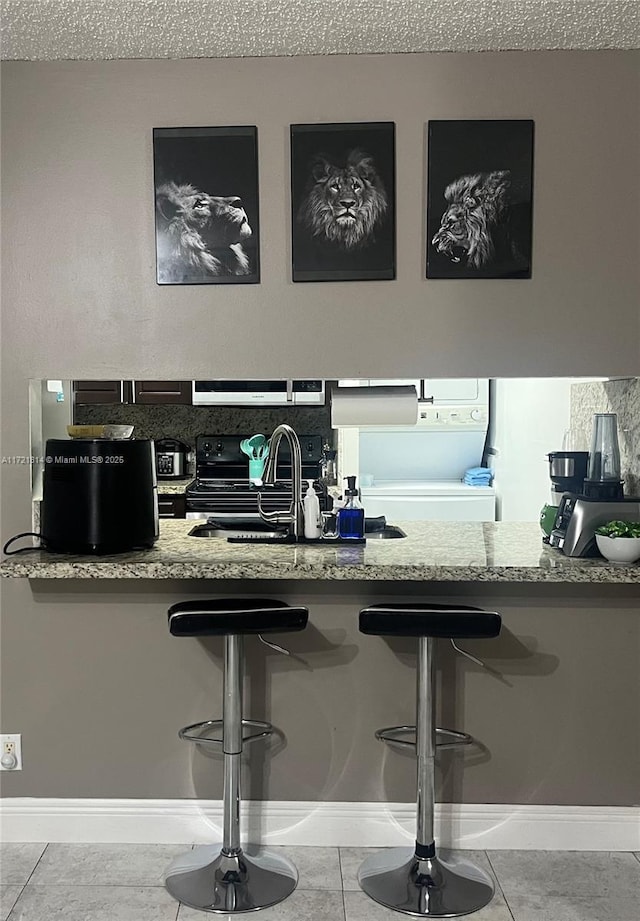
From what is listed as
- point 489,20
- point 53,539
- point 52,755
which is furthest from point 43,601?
point 489,20

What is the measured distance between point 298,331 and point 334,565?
81 cm

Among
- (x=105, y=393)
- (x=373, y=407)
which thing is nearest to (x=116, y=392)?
(x=105, y=393)

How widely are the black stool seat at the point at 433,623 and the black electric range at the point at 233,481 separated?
68.7 inches

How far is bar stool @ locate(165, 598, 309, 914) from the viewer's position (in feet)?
7.77

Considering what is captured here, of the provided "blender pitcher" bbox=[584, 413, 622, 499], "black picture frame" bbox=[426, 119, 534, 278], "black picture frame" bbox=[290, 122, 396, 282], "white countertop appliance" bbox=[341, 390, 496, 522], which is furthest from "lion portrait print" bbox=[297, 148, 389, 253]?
"white countertop appliance" bbox=[341, 390, 496, 522]

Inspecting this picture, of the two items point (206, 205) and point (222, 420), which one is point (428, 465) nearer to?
point (222, 420)

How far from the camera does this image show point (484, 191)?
2.67 metres

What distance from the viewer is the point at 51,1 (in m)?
2.31

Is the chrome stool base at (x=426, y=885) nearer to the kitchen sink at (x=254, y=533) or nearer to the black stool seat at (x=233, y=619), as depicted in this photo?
the black stool seat at (x=233, y=619)

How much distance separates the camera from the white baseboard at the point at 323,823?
2.76 metres

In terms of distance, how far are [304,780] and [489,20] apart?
8.16 feet

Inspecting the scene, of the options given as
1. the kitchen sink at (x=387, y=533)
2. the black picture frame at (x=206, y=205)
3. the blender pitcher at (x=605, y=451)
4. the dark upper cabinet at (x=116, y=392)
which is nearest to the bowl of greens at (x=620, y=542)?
the blender pitcher at (x=605, y=451)

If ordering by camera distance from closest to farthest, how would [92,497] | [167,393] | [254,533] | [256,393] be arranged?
[92,497]
[254,533]
[256,393]
[167,393]

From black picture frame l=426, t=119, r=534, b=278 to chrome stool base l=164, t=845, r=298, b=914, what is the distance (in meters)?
2.01
